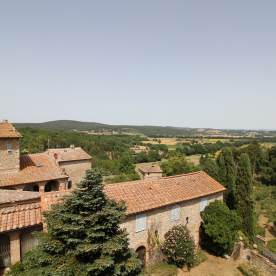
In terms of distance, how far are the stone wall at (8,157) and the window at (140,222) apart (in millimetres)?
13704

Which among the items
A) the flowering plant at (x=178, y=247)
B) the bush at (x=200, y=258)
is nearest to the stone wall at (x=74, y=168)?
the flowering plant at (x=178, y=247)

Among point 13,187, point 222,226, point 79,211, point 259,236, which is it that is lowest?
point 259,236

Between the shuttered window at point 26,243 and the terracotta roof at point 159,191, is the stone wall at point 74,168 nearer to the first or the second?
the terracotta roof at point 159,191

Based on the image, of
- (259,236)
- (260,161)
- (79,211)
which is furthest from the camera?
(260,161)

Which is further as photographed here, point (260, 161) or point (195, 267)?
point (260, 161)

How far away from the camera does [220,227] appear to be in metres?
13.9

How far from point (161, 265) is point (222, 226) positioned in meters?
5.34

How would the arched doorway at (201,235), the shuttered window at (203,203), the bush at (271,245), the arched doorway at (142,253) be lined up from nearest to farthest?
the arched doorway at (142,253) < the shuttered window at (203,203) < the arched doorway at (201,235) < the bush at (271,245)

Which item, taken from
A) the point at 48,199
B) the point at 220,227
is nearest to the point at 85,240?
the point at 48,199

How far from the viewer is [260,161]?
45531 millimetres

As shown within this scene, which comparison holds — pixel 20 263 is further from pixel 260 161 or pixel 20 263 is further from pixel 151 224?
pixel 260 161

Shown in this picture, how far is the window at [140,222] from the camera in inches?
478

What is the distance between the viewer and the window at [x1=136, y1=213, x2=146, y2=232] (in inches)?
478

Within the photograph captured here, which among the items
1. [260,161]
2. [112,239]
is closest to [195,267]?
[112,239]
